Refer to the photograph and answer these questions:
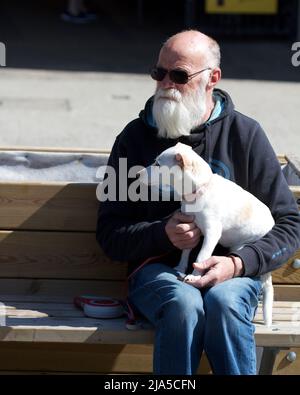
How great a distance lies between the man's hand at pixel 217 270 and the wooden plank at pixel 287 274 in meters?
0.52

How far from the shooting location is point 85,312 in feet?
13.9

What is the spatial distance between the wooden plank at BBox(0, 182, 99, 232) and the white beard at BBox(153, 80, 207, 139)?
466 mm

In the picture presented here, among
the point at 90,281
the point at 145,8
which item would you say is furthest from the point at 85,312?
the point at 145,8

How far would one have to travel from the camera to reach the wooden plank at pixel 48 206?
440 cm

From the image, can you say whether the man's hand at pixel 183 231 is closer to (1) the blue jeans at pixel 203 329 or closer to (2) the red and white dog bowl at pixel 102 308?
(1) the blue jeans at pixel 203 329

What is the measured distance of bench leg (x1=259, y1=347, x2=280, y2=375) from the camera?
439 cm

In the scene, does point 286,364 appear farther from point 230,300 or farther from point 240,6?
→ point 240,6

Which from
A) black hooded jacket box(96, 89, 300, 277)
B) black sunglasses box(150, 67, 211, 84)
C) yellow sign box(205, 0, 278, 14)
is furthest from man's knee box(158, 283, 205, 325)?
yellow sign box(205, 0, 278, 14)

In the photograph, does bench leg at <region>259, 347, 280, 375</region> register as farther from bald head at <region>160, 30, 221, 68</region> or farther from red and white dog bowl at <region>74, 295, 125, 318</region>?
bald head at <region>160, 30, 221, 68</region>

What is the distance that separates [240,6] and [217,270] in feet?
32.8

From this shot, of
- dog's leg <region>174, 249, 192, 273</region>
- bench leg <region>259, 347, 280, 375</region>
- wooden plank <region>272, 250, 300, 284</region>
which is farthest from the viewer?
wooden plank <region>272, 250, 300, 284</region>

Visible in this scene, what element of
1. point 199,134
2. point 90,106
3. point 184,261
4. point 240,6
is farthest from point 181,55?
point 240,6

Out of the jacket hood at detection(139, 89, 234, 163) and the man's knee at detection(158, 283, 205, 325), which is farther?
the jacket hood at detection(139, 89, 234, 163)

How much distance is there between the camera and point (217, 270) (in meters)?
3.97
